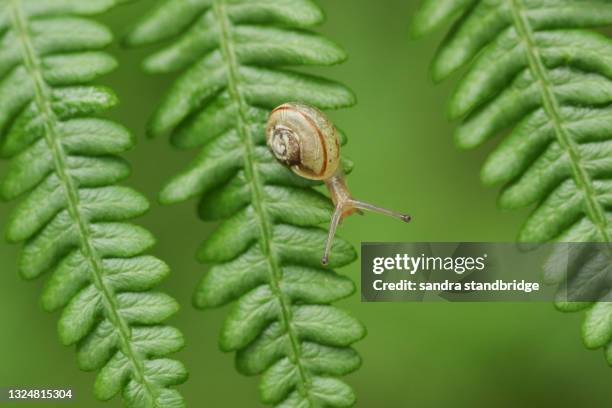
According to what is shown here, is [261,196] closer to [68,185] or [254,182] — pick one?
[254,182]

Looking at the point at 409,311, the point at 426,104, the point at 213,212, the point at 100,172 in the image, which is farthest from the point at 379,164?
the point at 100,172

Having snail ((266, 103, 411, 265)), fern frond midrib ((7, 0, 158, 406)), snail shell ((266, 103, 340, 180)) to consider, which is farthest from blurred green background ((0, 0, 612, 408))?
fern frond midrib ((7, 0, 158, 406))

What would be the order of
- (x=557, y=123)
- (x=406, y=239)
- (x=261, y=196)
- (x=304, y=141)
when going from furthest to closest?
(x=406, y=239) → (x=304, y=141) → (x=261, y=196) → (x=557, y=123)

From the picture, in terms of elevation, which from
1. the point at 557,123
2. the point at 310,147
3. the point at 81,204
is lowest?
the point at 81,204

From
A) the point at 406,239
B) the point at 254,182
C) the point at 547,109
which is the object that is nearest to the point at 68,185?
the point at 254,182

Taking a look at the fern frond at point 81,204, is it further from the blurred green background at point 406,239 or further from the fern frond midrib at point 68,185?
the blurred green background at point 406,239

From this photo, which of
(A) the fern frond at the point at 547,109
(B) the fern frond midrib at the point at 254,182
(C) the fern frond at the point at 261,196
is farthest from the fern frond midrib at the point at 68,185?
(A) the fern frond at the point at 547,109

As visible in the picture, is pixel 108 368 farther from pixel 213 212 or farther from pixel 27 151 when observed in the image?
pixel 27 151
